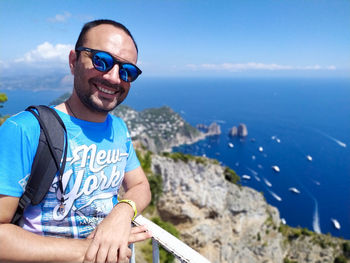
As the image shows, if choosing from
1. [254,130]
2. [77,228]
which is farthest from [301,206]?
[77,228]

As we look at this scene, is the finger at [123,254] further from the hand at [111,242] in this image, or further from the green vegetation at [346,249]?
the green vegetation at [346,249]

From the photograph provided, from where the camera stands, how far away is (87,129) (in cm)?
142

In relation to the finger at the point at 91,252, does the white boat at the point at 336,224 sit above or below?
below

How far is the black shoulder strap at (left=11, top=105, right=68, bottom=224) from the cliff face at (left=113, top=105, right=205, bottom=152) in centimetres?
7726

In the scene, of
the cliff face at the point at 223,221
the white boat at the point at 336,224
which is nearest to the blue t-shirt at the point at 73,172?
the cliff face at the point at 223,221

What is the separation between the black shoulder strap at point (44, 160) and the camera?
44.6 inches

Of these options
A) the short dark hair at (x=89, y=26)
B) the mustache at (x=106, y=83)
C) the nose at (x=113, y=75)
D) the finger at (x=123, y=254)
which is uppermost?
the short dark hair at (x=89, y=26)

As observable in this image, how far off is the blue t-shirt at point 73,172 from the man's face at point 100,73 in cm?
18

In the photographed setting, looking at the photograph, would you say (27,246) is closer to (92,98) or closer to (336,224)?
(92,98)

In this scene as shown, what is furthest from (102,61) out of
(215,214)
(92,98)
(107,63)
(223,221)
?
(223,221)

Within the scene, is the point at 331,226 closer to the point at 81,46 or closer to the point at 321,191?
the point at 321,191

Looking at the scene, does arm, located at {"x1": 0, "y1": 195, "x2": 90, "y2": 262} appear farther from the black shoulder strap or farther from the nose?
the nose

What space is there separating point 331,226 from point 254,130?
53.8 meters

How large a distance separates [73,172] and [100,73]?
670 millimetres
